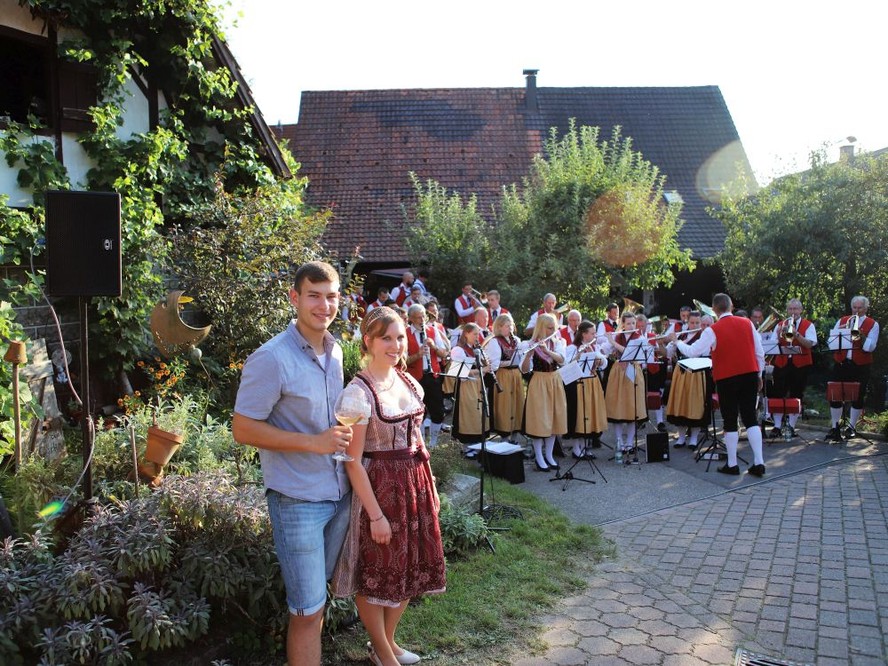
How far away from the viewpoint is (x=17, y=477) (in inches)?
219

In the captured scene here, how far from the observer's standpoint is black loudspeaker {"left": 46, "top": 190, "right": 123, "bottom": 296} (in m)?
4.96

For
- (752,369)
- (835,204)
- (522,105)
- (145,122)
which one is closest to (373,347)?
(752,369)

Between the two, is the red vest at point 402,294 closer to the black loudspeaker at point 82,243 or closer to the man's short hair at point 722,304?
the man's short hair at point 722,304

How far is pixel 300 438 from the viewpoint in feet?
10.7

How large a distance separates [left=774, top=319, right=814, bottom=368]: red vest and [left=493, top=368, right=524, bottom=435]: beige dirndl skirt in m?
4.38

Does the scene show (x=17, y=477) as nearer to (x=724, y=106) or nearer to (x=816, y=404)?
(x=816, y=404)

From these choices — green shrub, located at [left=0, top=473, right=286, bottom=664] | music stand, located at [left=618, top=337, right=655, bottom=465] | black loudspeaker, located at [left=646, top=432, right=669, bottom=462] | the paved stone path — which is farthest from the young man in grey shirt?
music stand, located at [left=618, top=337, right=655, bottom=465]

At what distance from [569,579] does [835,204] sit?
34.2 ft

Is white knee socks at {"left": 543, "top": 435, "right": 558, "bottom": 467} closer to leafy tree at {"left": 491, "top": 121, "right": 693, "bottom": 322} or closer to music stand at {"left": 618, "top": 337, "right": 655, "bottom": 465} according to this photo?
music stand at {"left": 618, "top": 337, "right": 655, "bottom": 465}

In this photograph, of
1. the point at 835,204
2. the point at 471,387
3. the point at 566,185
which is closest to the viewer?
the point at 471,387

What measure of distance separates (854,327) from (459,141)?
1468 centimetres

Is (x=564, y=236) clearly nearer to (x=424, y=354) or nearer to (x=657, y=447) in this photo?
(x=424, y=354)

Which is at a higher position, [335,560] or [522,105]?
[522,105]

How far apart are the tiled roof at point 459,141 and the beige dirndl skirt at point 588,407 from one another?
1108 cm
